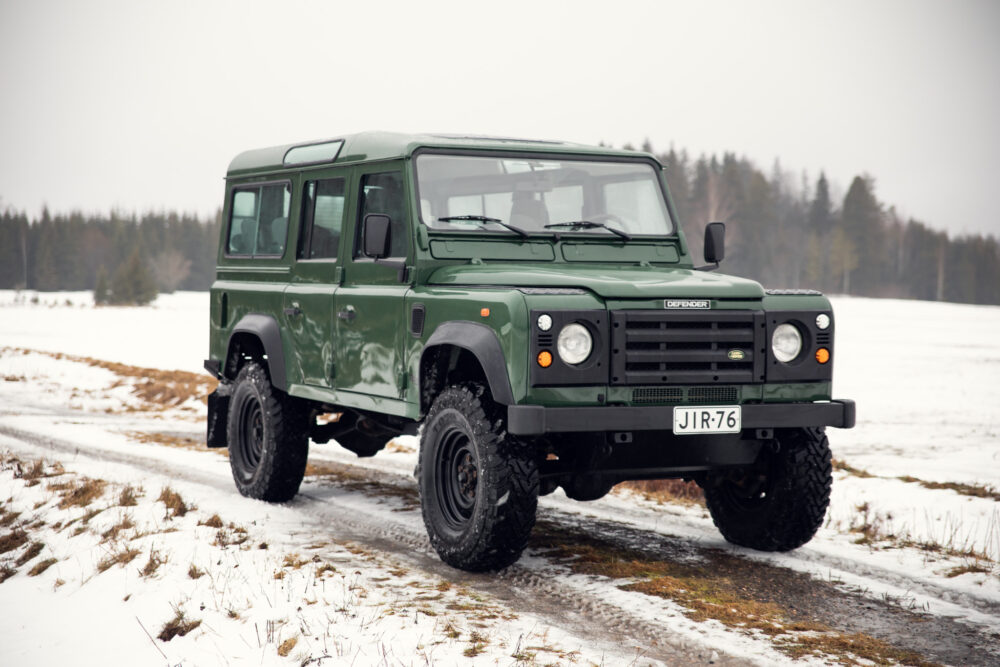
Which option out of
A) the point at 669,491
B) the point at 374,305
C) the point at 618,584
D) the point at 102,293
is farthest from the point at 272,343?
the point at 102,293

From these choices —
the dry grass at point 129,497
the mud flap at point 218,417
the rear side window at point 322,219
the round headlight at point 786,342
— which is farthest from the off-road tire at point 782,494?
the mud flap at point 218,417

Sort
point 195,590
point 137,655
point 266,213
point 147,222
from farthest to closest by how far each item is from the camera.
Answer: point 147,222, point 266,213, point 195,590, point 137,655

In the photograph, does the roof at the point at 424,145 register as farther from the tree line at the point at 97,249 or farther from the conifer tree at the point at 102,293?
the tree line at the point at 97,249

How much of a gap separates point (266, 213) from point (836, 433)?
25.4ft

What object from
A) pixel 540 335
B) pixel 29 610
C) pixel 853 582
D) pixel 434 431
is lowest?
pixel 29 610

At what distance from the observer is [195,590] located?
19.7 feet

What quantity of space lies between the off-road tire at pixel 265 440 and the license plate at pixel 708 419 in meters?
3.58

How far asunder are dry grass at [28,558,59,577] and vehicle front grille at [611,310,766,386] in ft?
12.7

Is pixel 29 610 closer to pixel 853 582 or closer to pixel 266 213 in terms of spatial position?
pixel 266 213

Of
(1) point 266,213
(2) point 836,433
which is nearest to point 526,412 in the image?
(1) point 266,213

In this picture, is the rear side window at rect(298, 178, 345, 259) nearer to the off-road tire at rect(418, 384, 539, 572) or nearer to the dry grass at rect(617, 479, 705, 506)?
the off-road tire at rect(418, 384, 539, 572)

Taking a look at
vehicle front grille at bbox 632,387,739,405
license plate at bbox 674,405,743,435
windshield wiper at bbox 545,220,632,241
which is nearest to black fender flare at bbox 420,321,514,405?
vehicle front grille at bbox 632,387,739,405

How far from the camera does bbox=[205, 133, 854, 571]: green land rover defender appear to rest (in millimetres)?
5918

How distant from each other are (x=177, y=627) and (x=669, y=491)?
544cm
